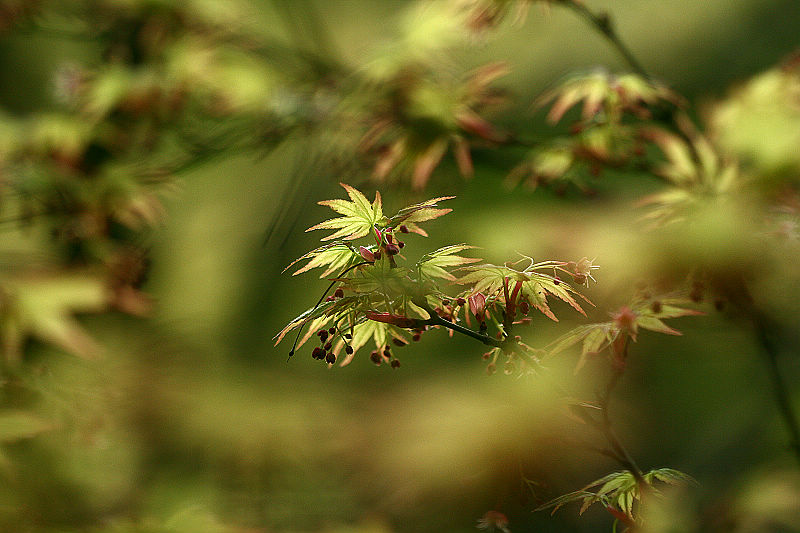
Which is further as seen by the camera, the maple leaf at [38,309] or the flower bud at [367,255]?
the maple leaf at [38,309]

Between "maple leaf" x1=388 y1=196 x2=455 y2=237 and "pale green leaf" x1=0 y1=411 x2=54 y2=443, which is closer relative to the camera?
"maple leaf" x1=388 y1=196 x2=455 y2=237

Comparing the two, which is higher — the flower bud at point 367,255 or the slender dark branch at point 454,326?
the flower bud at point 367,255

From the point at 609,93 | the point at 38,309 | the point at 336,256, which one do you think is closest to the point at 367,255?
the point at 336,256

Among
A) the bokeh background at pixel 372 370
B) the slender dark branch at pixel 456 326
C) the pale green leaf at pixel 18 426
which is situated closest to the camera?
the slender dark branch at pixel 456 326

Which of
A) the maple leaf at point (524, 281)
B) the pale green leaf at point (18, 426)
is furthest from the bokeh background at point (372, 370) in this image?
the maple leaf at point (524, 281)

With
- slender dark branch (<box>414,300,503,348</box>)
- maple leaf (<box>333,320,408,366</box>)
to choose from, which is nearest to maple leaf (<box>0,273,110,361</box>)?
maple leaf (<box>333,320,408,366</box>)

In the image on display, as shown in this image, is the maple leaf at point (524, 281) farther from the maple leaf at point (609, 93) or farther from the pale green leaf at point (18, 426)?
the pale green leaf at point (18, 426)

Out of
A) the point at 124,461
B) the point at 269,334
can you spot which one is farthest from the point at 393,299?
the point at 269,334

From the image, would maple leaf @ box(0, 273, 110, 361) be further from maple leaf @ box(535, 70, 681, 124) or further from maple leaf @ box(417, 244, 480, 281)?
maple leaf @ box(535, 70, 681, 124)

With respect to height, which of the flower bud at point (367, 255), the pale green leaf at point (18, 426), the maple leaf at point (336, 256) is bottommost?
the pale green leaf at point (18, 426)

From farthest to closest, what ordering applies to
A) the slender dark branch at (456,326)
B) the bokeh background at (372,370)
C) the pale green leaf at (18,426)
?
the bokeh background at (372,370), the pale green leaf at (18,426), the slender dark branch at (456,326)
